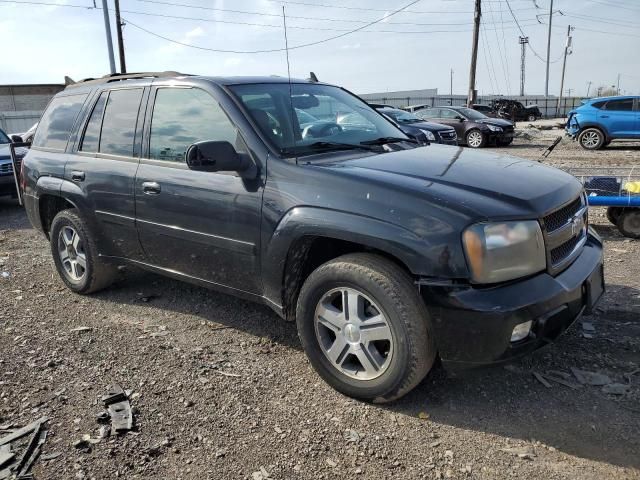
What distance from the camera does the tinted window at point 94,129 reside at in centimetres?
440

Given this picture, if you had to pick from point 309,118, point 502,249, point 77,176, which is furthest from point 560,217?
point 77,176

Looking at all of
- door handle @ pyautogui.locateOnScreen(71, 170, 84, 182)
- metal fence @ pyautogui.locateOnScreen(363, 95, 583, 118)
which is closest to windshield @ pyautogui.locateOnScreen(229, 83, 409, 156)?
door handle @ pyautogui.locateOnScreen(71, 170, 84, 182)

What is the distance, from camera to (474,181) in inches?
116

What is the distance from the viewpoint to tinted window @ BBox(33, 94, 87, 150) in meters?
4.72

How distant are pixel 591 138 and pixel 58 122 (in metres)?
15.7

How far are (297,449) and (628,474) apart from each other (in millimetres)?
1510

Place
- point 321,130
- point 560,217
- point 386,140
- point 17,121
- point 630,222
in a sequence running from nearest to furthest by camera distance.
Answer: point 560,217
point 321,130
point 386,140
point 630,222
point 17,121

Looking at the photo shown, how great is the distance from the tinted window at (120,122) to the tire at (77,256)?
74 cm

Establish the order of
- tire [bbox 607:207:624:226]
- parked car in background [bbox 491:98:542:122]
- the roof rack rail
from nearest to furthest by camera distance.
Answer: the roof rack rail
tire [bbox 607:207:624:226]
parked car in background [bbox 491:98:542:122]

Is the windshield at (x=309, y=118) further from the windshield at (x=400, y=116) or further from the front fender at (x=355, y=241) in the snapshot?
the windshield at (x=400, y=116)

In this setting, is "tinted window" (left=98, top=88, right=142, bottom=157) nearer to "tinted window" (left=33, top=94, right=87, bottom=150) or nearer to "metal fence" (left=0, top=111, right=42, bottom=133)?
"tinted window" (left=33, top=94, right=87, bottom=150)

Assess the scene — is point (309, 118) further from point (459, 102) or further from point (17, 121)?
point (459, 102)

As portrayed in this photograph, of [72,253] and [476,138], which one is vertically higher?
[72,253]

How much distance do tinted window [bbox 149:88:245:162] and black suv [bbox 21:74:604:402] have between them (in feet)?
0.04
